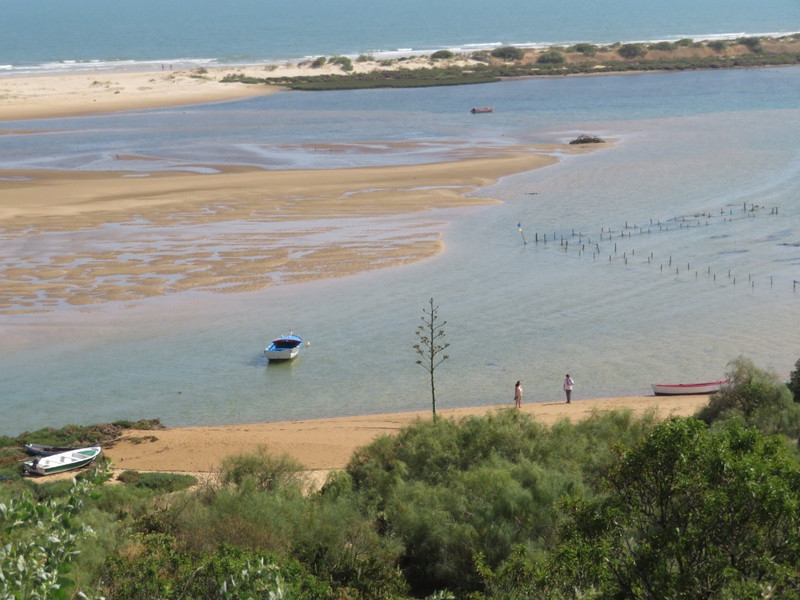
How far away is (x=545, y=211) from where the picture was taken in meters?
44.3

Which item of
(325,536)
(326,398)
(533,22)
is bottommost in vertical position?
(326,398)

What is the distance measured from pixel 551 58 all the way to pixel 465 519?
9983 cm

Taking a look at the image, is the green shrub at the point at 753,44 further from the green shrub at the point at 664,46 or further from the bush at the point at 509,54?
the bush at the point at 509,54

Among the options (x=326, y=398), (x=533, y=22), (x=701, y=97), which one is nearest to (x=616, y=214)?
(x=326, y=398)

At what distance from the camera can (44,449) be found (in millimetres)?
21812

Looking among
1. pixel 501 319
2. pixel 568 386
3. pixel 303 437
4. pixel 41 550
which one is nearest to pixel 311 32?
pixel 501 319

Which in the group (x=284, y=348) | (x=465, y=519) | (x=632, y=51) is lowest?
(x=284, y=348)

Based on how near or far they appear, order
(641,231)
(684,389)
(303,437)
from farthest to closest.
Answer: (641,231)
(684,389)
(303,437)

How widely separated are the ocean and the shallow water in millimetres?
Result: 83

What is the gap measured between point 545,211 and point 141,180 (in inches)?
819

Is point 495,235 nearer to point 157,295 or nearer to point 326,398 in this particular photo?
point 157,295

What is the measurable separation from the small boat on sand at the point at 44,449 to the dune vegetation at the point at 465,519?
14.0 inches

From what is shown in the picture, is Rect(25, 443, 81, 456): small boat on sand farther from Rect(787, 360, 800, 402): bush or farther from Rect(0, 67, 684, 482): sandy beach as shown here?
Rect(787, 360, 800, 402): bush

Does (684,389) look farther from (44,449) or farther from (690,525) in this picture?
(690,525)
